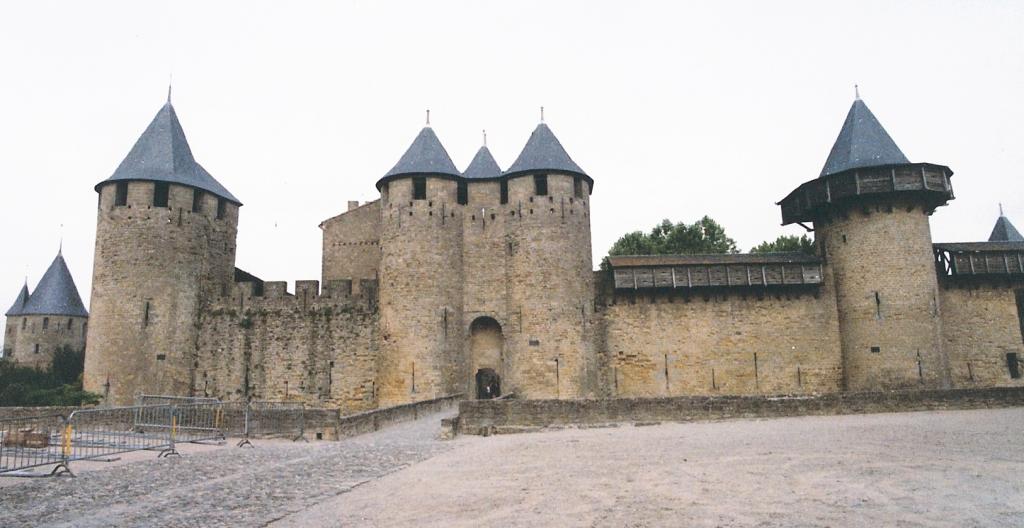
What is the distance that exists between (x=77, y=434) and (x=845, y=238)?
2092 cm

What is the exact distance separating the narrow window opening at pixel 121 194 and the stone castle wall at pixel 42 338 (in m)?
12.6

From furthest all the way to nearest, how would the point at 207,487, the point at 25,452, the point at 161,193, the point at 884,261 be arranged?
the point at 161,193 → the point at 884,261 → the point at 25,452 → the point at 207,487

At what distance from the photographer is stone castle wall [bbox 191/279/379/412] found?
75.8 feet

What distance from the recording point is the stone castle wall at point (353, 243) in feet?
91.3

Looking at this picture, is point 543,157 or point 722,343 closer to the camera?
point 722,343

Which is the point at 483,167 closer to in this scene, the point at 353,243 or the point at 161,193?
the point at 353,243

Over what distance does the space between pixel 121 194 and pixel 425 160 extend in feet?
31.5

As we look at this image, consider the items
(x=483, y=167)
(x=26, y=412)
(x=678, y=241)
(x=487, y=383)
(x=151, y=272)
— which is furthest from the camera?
(x=678, y=241)

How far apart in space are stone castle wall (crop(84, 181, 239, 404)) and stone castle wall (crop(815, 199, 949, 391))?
67.4ft

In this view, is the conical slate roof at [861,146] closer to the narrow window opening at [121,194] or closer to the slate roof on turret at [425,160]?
the slate roof on turret at [425,160]

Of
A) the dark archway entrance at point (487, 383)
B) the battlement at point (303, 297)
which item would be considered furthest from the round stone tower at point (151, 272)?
the dark archway entrance at point (487, 383)

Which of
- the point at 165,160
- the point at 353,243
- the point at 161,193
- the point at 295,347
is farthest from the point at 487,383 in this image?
the point at 165,160

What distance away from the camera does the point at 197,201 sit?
23594 mm

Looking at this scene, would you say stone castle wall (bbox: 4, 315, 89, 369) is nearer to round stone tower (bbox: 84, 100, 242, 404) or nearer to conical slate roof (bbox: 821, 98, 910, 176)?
round stone tower (bbox: 84, 100, 242, 404)
